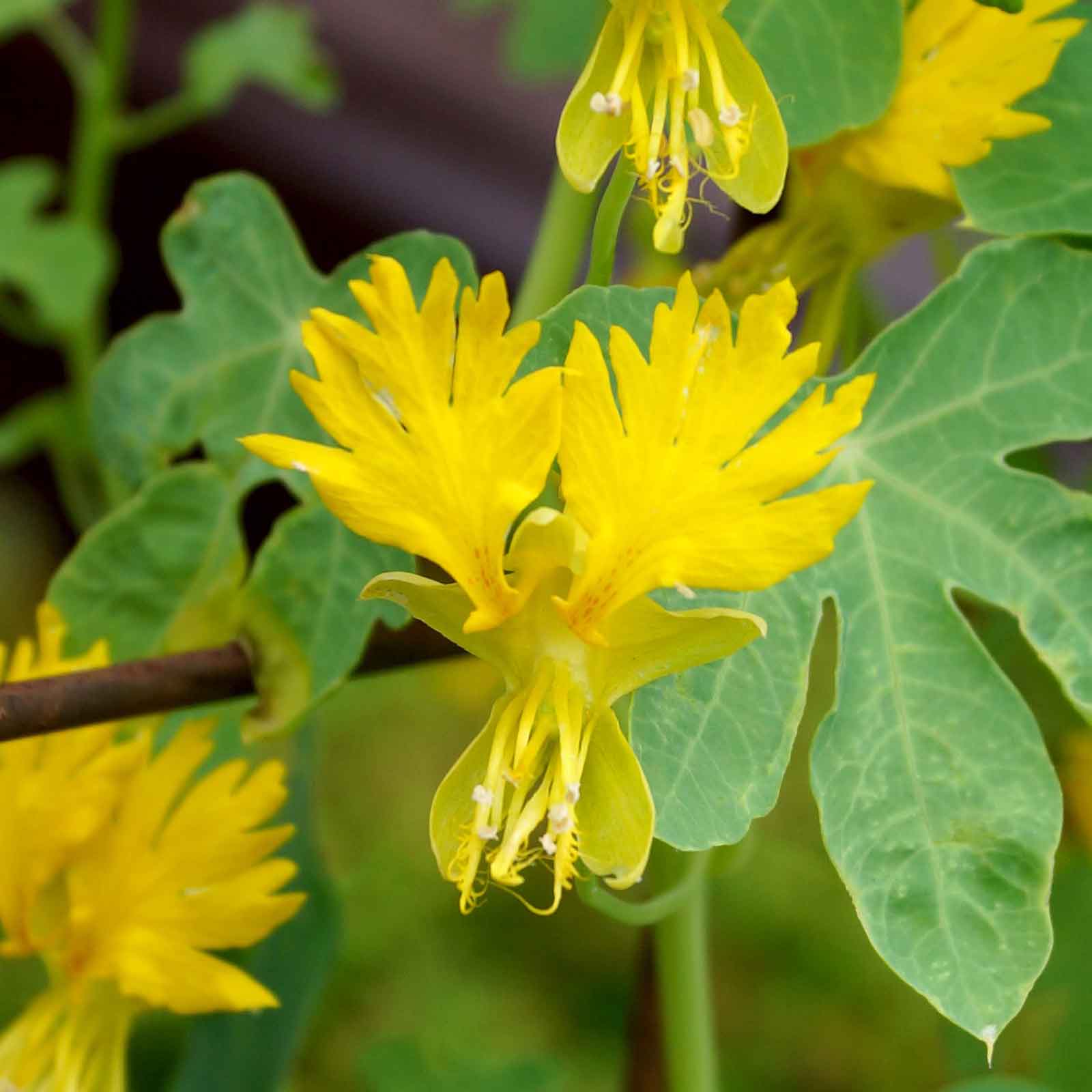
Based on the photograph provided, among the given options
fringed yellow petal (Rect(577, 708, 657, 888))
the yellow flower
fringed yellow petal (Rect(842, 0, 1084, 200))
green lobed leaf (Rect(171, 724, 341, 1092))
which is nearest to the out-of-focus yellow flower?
fringed yellow petal (Rect(842, 0, 1084, 200))

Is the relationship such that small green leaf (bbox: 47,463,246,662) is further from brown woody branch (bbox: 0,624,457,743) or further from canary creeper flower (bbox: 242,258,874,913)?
canary creeper flower (bbox: 242,258,874,913)

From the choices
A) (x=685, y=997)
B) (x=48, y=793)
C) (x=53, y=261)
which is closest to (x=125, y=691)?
(x=48, y=793)

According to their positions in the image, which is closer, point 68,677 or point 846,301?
point 68,677

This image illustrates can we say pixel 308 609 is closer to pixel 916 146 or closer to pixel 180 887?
pixel 180 887

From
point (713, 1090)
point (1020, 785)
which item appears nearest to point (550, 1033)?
point (713, 1090)

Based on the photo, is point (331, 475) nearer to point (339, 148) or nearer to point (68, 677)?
point (68, 677)
